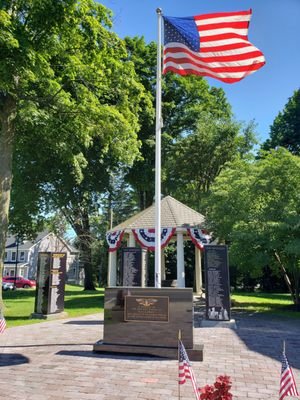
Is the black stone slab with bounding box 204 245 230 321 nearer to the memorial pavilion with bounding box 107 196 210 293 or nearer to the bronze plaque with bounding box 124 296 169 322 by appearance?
the bronze plaque with bounding box 124 296 169 322

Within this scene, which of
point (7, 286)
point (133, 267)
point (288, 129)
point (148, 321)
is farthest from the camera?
point (7, 286)

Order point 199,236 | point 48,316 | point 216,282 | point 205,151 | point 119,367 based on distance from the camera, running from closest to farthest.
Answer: point 119,367, point 216,282, point 48,316, point 199,236, point 205,151

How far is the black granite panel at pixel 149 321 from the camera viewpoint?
802cm

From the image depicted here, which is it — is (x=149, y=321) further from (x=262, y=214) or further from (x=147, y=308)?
(x=262, y=214)

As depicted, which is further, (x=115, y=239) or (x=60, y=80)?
(x=115, y=239)

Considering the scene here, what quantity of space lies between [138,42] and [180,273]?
21668mm

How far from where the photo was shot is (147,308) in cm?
820

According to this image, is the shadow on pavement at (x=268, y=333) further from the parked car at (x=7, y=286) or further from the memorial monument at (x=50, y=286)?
the parked car at (x=7, y=286)

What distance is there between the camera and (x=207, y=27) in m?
9.11

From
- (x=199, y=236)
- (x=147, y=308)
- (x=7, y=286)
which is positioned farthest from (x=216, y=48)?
(x=7, y=286)

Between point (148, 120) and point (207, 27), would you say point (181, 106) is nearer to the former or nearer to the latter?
point (148, 120)

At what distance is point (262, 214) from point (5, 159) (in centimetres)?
1159

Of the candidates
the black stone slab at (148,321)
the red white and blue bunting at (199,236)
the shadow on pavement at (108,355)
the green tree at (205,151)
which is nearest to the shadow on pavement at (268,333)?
the black stone slab at (148,321)

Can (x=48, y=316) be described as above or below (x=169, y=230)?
below
